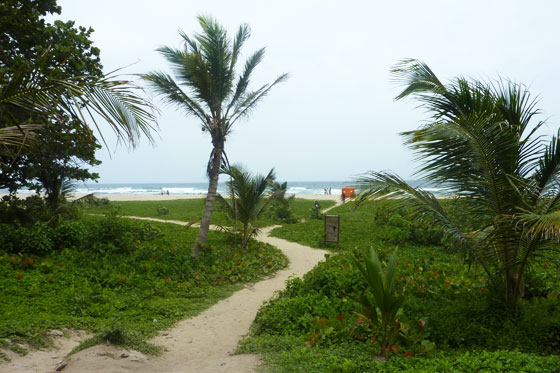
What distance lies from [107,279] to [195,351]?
325 centimetres

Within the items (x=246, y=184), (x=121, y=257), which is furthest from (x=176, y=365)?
(x=246, y=184)

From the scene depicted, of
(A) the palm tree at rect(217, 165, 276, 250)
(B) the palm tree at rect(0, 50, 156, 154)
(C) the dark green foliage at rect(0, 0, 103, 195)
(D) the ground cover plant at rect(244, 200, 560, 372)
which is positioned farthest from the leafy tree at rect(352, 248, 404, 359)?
(A) the palm tree at rect(217, 165, 276, 250)

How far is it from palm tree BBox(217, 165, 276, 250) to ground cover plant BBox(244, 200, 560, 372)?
4.91 m

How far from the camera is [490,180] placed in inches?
174

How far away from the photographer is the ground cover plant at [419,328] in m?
3.57

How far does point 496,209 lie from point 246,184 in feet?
24.9

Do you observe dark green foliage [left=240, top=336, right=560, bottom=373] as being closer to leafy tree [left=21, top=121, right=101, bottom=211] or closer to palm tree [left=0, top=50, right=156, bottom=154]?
palm tree [left=0, top=50, right=156, bottom=154]

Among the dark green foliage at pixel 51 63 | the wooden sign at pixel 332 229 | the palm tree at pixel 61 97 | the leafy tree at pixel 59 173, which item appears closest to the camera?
the palm tree at pixel 61 97

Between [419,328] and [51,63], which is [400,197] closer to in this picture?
[419,328]

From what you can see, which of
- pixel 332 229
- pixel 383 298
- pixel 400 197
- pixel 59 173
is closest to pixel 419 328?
pixel 383 298

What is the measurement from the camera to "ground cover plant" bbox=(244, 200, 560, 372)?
140 inches

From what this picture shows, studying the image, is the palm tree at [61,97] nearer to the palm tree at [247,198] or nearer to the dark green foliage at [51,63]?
the dark green foliage at [51,63]

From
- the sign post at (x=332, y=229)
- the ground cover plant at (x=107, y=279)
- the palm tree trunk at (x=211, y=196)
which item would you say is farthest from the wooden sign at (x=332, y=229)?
the palm tree trunk at (x=211, y=196)

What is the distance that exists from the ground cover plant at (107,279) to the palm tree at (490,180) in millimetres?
3777
